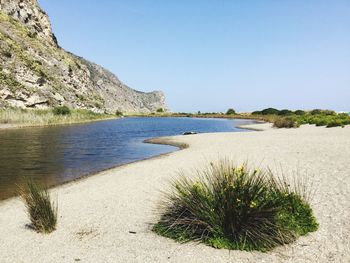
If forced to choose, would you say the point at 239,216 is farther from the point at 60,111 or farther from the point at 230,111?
the point at 230,111

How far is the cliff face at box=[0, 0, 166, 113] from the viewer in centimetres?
7156

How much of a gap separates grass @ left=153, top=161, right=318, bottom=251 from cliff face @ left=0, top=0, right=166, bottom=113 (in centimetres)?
6634

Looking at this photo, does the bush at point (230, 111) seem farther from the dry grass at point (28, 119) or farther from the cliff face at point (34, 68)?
the dry grass at point (28, 119)

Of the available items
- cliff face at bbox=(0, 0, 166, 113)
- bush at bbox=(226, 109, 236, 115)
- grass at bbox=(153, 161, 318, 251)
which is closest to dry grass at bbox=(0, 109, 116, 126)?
cliff face at bbox=(0, 0, 166, 113)

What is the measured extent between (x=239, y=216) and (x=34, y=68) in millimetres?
82874

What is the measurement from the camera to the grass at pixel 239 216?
22.8 ft

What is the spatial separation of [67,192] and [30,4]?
111992 millimetres

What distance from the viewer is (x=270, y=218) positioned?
712 cm

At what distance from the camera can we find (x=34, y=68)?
264 feet

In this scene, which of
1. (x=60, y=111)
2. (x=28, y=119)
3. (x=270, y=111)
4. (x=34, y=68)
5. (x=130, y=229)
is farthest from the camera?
(x=270, y=111)

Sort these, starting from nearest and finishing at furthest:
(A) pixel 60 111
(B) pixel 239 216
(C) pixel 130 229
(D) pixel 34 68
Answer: (B) pixel 239 216
(C) pixel 130 229
(A) pixel 60 111
(D) pixel 34 68

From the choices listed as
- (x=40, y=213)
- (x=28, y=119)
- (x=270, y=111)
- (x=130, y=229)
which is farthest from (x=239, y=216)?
(x=270, y=111)

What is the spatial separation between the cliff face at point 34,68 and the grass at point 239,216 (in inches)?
2612

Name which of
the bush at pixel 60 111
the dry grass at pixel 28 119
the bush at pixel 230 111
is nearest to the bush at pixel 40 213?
the dry grass at pixel 28 119
